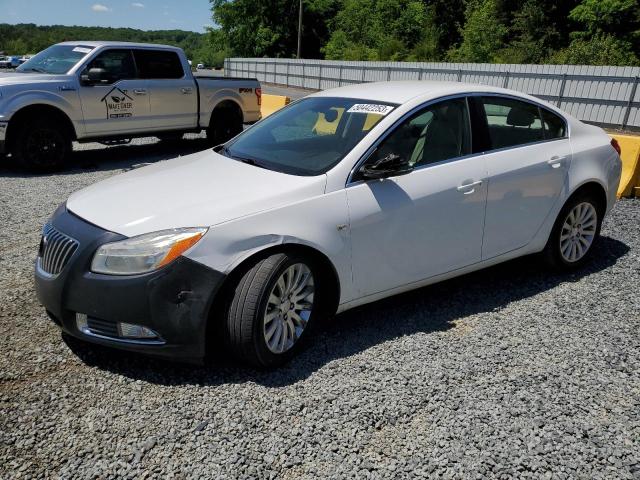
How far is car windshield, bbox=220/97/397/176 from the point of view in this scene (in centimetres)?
371

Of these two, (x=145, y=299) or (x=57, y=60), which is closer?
(x=145, y=299)

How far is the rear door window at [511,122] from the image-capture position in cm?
428

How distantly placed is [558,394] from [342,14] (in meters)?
67.1

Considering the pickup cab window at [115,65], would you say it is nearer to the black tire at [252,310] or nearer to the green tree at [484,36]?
the black tire at [252,310]

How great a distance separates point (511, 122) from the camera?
14.7 ft

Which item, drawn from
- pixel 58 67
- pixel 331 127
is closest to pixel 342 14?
pixel 58 67

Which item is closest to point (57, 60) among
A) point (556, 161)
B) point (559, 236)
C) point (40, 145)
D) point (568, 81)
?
point (40, 145)

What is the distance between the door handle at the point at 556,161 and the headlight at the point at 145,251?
2936 millimetres

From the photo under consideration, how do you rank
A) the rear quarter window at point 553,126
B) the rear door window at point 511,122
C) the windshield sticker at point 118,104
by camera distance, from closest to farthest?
the rear door window at point 511,122, the rear quarter window at point 553,126, the windshield sticker at point 118,104

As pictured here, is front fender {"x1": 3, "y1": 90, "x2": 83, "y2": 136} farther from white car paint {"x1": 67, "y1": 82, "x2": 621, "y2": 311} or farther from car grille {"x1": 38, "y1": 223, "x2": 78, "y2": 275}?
car grille {"x1": 38, "y1": 223, "x2": 78, "y2": 275}

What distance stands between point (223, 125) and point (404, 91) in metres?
7.73

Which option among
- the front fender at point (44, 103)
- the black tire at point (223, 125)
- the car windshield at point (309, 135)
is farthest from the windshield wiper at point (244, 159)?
the black tire at point (223, 125)

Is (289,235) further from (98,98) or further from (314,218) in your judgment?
(98,98)

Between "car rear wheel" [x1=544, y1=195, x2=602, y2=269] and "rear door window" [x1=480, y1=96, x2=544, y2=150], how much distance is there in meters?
0.70
